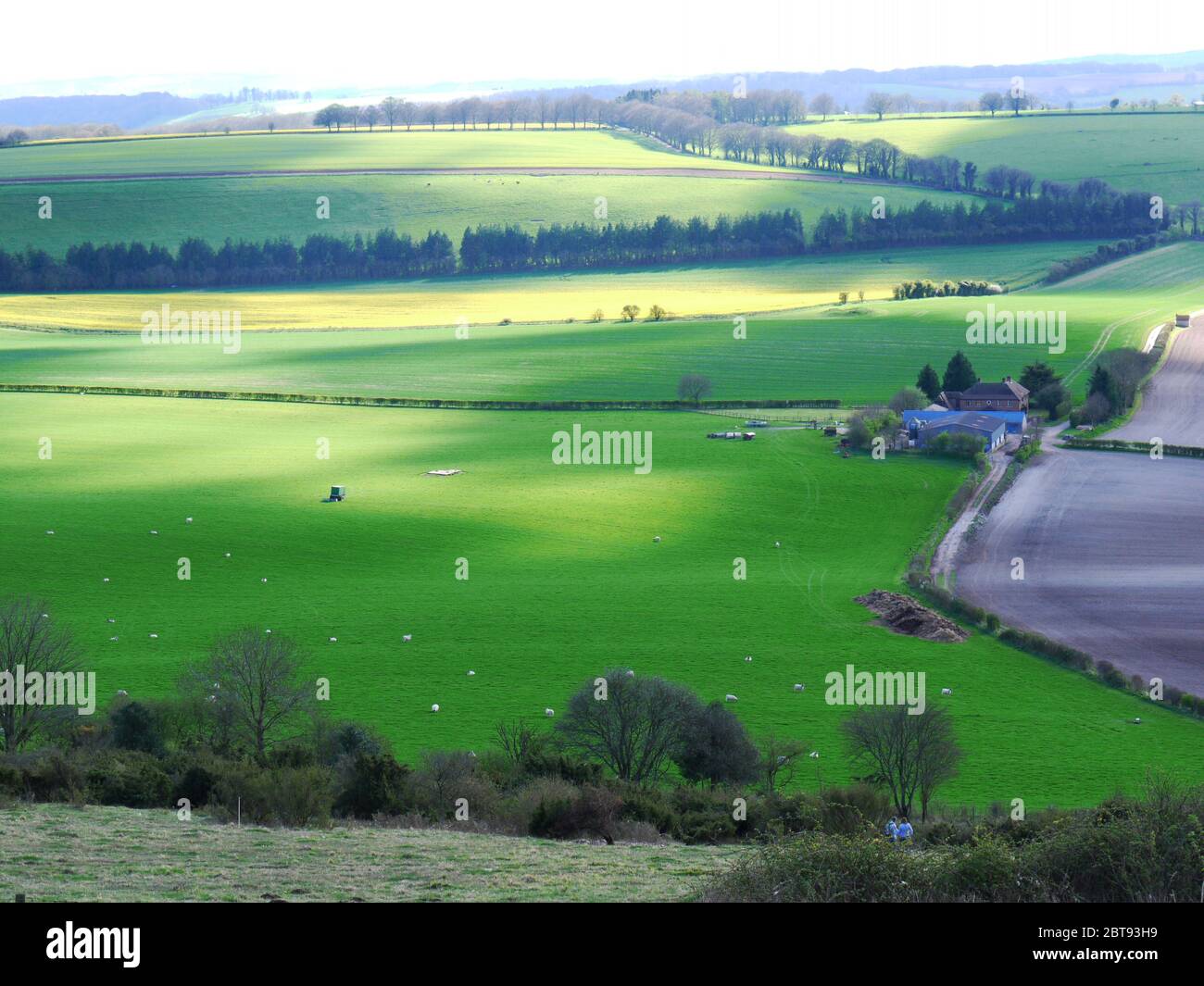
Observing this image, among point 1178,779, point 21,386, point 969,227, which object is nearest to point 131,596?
point 1178,779

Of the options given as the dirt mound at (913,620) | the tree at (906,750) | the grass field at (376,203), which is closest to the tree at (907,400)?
the dirt mound at (913,620)

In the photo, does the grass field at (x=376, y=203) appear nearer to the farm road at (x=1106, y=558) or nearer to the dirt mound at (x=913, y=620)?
the farm road at (x=1106, y=558)

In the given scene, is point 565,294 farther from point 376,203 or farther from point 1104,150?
point 1104,150

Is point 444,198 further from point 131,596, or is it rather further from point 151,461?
point 131,596

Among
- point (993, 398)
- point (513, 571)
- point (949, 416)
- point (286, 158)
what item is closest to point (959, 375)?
point (993, 398)

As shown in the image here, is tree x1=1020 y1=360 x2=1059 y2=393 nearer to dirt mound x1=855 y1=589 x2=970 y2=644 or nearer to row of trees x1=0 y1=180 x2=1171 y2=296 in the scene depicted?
dirt mound x1=855 y1=589 x2=970 y2=644

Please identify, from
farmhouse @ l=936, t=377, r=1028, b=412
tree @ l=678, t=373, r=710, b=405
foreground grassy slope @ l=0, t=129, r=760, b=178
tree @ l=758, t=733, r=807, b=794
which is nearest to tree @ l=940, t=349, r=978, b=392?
farmhouse @ l=936, t=377, r=1028, b=412
